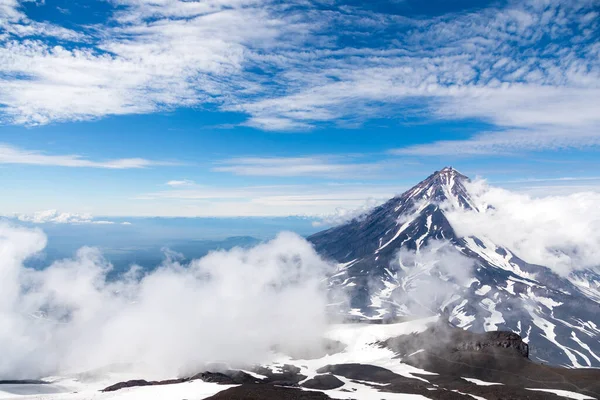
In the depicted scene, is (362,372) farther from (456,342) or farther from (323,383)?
(456,342)

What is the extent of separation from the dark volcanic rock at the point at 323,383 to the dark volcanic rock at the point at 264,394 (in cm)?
1703

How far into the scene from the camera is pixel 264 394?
96375 millimetres

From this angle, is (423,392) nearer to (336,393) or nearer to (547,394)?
(336,393)

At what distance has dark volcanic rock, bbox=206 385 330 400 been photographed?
93106 millimetres

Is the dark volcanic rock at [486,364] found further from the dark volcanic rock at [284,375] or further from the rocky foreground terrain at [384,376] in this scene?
the dark volcanic rock at [284,375]

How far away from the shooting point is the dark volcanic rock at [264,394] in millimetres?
93106

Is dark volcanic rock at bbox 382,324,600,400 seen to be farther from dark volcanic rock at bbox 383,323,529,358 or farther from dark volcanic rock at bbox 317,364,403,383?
dark volcanic rock at bbox 317,364,403,383

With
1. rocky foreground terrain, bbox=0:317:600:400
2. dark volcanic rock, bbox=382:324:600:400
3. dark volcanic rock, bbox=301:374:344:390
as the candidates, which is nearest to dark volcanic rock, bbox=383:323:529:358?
dark volcanic rock, bbox=382:324:600:400

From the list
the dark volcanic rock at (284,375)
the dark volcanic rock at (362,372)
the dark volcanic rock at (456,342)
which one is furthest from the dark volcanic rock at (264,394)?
the dark volcanic rock at (456,342)

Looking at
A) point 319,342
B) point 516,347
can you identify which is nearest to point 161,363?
point 319,342

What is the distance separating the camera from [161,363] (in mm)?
187250

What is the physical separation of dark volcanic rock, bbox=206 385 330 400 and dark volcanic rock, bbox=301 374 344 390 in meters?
17.0

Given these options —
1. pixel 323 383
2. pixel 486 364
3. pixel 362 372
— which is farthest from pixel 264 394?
pixel 486 364

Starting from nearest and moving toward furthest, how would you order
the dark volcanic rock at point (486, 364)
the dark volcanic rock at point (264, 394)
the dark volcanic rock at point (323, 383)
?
1. the dark volcanic rock at point (264, 394)
2. the dark volcanic rock at point (486, 364)
3. the dark volcanic rock at point (323, 383)
